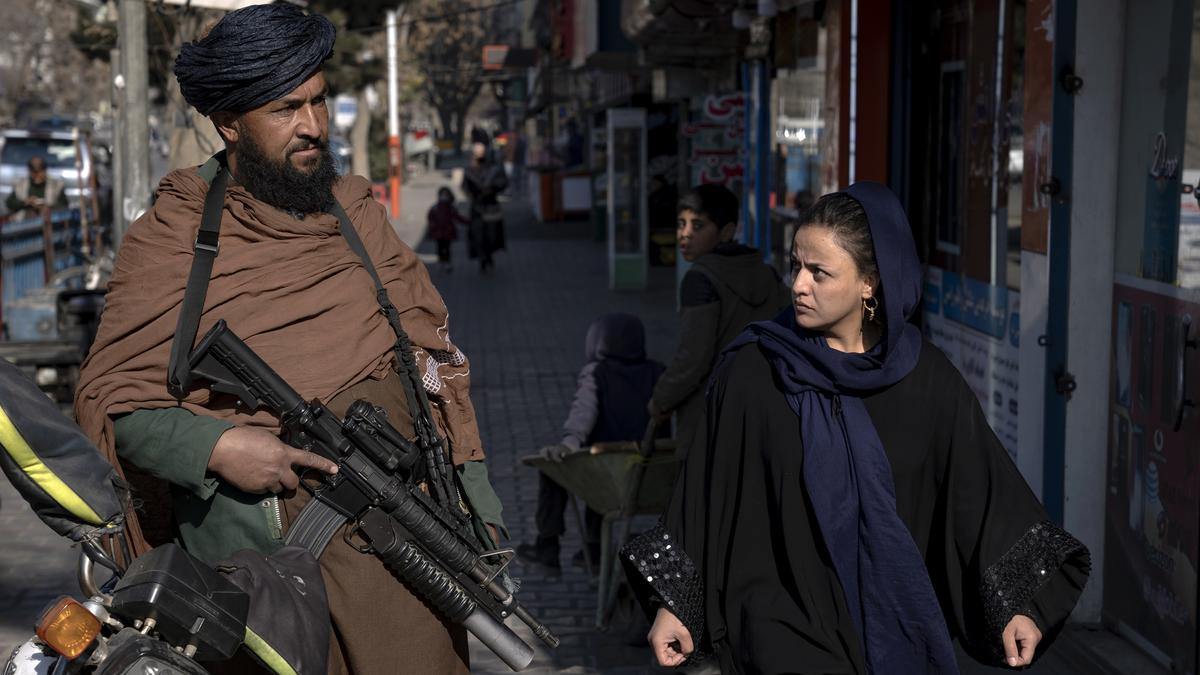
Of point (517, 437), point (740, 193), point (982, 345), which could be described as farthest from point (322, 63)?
point (740, 193)

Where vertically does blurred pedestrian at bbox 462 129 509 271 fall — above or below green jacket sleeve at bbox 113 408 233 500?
below

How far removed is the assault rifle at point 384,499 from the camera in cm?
316

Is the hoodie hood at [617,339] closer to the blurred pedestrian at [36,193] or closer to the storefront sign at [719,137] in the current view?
the storefront sign at [719,137]

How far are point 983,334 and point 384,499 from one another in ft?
13.1

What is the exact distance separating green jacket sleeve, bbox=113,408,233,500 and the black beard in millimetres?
474

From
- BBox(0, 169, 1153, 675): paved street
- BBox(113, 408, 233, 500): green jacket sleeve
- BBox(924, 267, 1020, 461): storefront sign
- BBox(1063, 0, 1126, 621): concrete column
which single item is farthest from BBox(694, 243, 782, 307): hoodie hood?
BBox(113, 408, 233, 500): green jacket sleeve

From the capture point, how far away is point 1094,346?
18.2ft

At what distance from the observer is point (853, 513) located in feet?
10.1

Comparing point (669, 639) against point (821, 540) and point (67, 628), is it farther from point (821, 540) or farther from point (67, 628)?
point (67, 628)

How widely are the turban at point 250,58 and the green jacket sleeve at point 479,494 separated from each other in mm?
873

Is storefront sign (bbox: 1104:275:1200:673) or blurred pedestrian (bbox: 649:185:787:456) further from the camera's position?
blurred pedestrian (bbox: 649:185:787:456)

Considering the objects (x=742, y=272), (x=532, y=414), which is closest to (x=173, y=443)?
(x=742, y=272)

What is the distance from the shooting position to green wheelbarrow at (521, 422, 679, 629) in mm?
5789

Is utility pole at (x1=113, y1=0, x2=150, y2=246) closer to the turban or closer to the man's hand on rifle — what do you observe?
the turban
